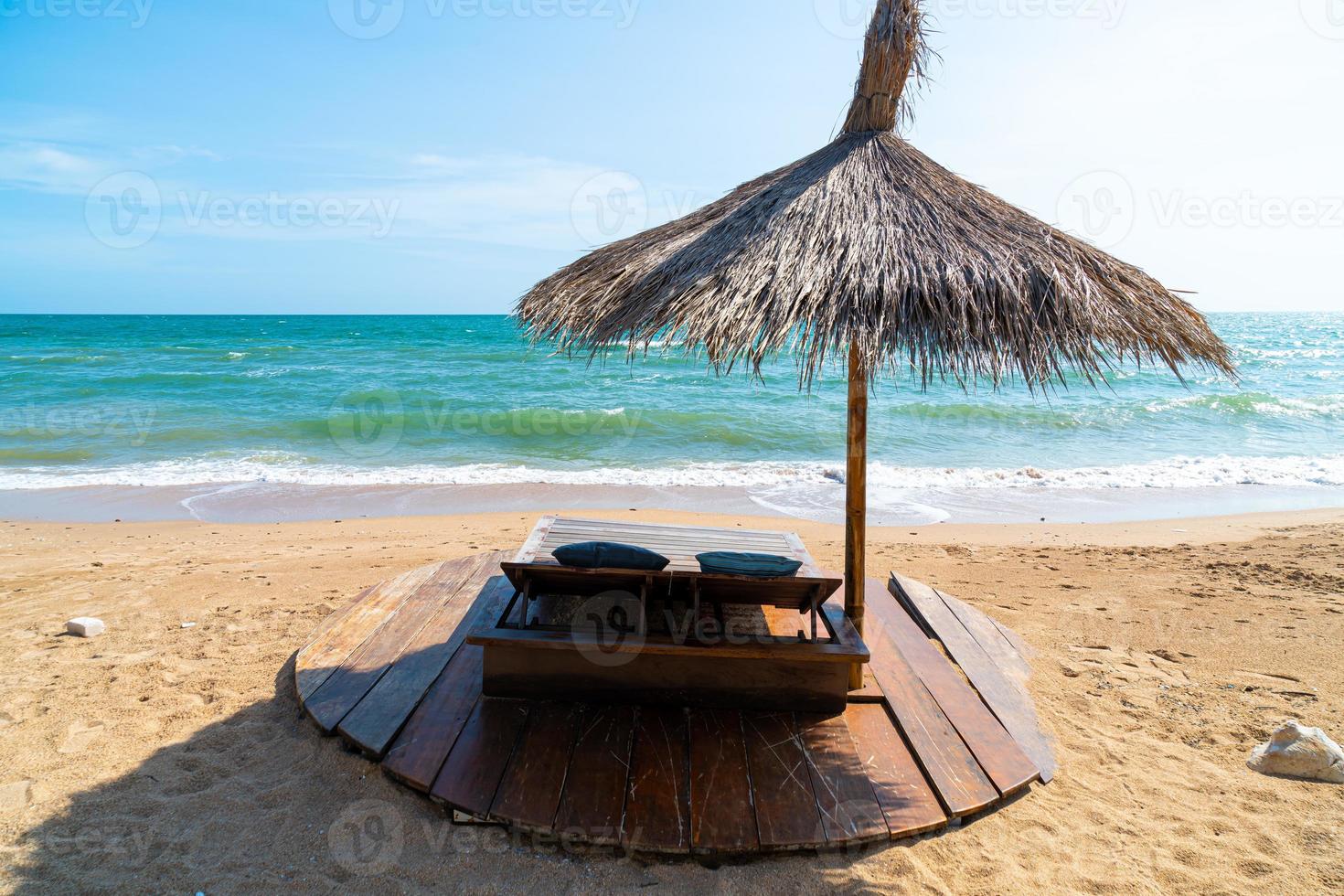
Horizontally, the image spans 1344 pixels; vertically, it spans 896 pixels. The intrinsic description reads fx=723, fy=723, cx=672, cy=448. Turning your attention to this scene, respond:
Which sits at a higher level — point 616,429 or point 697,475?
point 616,429

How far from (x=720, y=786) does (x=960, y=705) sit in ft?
4.34

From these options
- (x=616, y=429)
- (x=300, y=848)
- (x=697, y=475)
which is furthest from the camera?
(x=616, y=429)

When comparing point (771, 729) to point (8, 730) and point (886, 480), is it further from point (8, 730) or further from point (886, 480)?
point (886, 480)

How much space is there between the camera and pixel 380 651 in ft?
12.0

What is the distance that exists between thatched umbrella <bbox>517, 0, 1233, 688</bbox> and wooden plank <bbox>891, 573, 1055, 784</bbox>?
2.55 feet

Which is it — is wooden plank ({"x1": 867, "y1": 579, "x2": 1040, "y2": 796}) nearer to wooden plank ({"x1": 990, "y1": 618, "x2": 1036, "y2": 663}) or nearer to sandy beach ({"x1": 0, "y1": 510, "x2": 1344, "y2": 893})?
sandy beach ({"x1": 0, "y1": 510, "x2": 1344, "y2": 893})

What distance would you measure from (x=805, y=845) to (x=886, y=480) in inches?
334

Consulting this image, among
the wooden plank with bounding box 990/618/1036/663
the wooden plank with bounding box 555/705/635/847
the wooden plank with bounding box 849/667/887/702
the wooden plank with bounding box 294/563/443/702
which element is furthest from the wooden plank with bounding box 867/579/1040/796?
the wooden plank with bounding box 294/563/443/702

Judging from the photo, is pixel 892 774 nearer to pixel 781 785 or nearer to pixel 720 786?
pixel 781 785

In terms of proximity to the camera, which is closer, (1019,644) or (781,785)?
(781,785)

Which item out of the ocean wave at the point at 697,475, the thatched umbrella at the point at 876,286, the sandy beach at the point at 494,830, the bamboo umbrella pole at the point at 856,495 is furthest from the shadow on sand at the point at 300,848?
the ocean wave at the point at 697,475

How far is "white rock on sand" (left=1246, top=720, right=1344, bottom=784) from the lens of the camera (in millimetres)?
3076

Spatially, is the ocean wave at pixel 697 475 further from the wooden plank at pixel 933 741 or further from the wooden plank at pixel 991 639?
the wooden plank at pixel 933 741

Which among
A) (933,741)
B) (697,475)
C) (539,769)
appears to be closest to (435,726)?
(539,769)
